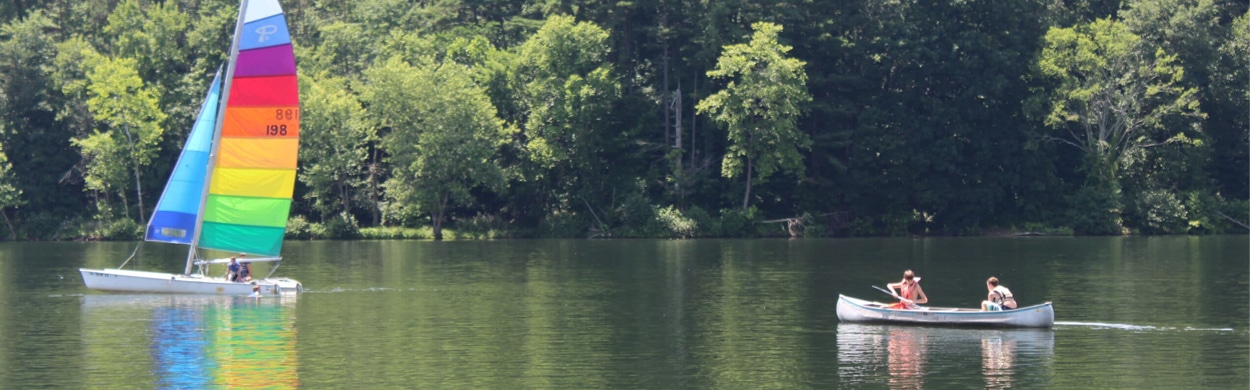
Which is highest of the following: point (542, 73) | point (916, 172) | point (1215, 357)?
point (542, 73)

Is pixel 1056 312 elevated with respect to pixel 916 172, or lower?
lower

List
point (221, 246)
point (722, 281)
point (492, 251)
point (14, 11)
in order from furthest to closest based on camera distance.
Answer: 1. point (14, 11)
2. point (492, 251)
3. point (722, 281)
4. point (221, 246)

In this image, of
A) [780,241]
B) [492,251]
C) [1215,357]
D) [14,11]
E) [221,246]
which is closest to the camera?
[1215,357]

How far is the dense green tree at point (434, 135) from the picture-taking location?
93.1 meters

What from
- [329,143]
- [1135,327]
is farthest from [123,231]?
[1135,327]

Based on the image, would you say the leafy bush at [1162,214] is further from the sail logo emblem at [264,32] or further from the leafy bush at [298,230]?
the sail logo emblem at [264,32]

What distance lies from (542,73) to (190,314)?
49890 mm

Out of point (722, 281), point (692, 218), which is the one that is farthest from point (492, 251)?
point (722, 281)

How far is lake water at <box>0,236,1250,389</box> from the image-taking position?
112 feet

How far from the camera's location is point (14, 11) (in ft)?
348

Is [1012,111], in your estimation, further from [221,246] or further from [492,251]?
[221,246]

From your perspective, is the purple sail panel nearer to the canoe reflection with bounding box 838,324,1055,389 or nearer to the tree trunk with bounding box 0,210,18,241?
the canoe reflection with bounding box 838,324,1055,389

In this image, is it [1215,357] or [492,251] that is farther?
[492,251]

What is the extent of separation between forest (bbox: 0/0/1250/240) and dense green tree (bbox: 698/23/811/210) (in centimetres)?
14
